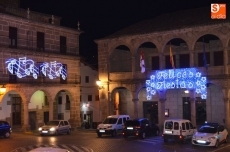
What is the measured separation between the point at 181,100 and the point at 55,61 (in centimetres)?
1331

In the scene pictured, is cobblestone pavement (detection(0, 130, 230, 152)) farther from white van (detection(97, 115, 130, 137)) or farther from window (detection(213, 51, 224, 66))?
window (detection(213, 51, 224, 66))

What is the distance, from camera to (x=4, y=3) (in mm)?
37500

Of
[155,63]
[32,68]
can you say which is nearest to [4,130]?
[32,68]

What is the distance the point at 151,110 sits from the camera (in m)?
38.9

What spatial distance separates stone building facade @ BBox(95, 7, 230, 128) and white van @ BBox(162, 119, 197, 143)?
6.77m

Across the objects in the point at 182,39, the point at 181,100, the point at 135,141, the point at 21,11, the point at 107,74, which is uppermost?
the point at 21,11

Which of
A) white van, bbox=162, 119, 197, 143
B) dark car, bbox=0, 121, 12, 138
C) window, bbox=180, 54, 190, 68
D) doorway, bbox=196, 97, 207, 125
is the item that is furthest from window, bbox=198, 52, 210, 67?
dark car, bbox=0, 121, 12, 138

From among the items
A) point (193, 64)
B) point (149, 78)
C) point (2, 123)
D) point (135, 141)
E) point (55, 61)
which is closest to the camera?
point (135, 141)

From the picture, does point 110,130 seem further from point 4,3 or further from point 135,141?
point 4,3

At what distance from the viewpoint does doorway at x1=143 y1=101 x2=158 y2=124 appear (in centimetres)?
3856

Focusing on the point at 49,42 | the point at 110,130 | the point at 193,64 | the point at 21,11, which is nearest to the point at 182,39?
the point at 193,64

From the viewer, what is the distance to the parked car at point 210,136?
23141mm

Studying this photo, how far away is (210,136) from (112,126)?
364 inches

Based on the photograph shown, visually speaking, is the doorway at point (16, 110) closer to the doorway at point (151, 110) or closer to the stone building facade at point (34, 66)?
the stone building facade at point (34, 66)
